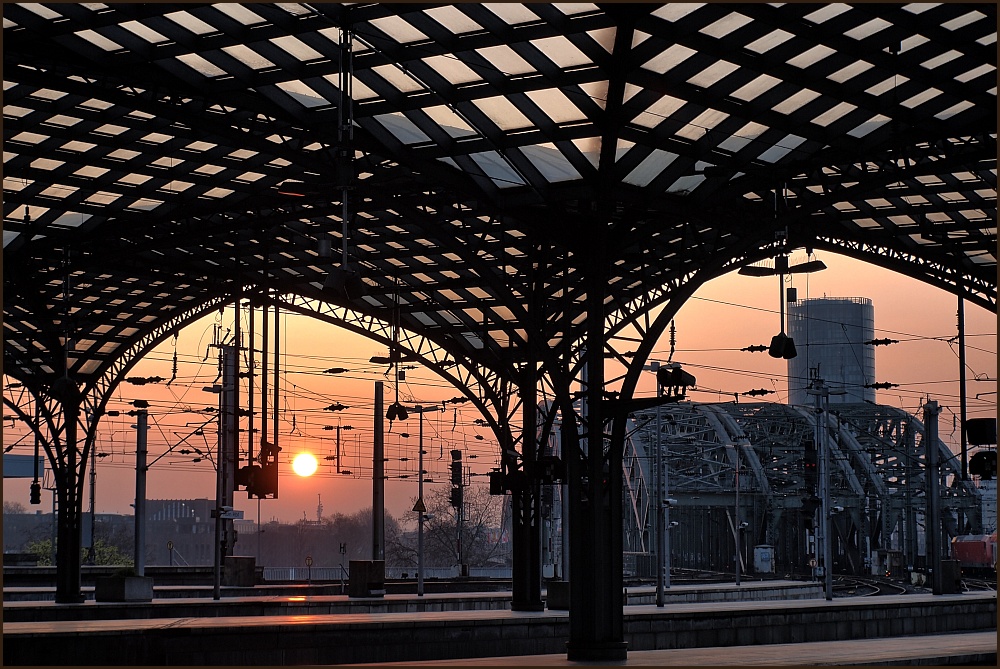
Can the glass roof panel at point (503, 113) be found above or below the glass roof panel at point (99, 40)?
below

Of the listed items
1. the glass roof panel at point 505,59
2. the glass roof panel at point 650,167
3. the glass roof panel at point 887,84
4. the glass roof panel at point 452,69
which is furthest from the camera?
the glass roof panel at point 650,167

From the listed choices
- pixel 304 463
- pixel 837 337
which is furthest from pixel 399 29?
pixel 837 337

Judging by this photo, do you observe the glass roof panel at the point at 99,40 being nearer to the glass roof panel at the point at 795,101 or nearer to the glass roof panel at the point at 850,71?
the glass roof panel at the point at 795,101

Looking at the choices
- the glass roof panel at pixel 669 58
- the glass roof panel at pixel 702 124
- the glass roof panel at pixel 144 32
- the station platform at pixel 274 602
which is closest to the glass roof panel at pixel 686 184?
the glass roof panel at pixel 702 124

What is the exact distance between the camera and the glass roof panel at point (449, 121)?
23.6 metres

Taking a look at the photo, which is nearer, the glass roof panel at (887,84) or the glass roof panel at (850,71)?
the glass roof panel at (850,71)

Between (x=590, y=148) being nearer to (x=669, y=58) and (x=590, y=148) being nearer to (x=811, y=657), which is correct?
(x=669, y=58)

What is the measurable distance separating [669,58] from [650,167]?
4659 mm

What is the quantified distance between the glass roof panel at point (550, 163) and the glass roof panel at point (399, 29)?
4893mm

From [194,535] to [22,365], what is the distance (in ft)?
443

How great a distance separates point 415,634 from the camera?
2988cm

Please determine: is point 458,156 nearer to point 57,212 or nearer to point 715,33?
point 715,33

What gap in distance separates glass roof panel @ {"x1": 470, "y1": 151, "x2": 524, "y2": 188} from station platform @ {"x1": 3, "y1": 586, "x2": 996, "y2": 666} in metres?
9.47

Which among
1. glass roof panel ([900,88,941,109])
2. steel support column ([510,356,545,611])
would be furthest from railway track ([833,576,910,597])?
glass roof panel ([900,88,941,109])
